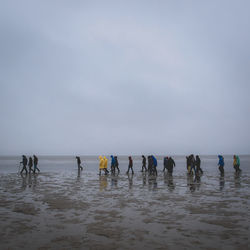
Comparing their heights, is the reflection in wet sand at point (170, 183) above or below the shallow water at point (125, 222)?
below

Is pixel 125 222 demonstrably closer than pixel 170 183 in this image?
Yes

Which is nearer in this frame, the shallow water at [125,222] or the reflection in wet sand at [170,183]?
the shallow water at [125,222]

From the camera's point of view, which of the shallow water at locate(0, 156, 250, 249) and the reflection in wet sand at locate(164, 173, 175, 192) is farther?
the reflection in wet sand at locate(164, 173, 175, 192)

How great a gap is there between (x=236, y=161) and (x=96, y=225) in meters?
22.4

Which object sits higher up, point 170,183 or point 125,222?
point 125,222

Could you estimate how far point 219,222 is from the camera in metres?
7.04

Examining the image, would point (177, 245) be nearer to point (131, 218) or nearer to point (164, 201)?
point (131, 218)

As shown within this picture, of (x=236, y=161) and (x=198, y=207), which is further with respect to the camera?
(x=236, y=161)

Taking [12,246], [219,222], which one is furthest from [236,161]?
[12,246]

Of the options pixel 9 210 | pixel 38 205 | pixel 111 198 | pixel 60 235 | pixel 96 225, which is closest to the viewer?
pixel 60 235

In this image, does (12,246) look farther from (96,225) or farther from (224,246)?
(224,246)

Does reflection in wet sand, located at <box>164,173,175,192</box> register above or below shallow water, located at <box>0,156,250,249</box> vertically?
below

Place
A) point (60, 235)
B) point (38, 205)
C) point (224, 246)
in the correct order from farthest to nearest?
point (38, 205) → point (60, 235) → point (224, 246)

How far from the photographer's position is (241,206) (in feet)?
29.9
